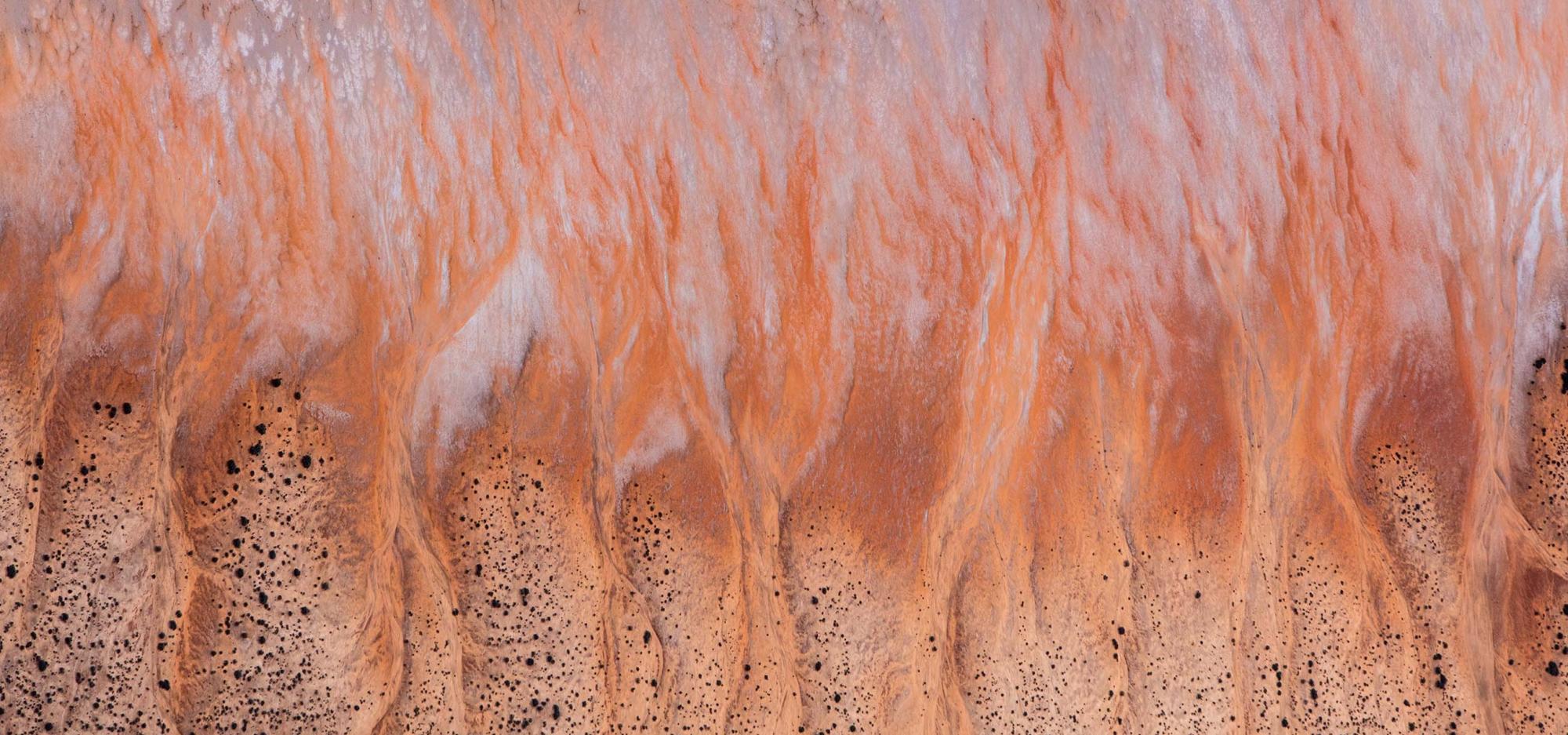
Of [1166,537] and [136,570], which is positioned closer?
[136,570]

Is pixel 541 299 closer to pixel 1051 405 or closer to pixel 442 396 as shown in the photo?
pixel 442 396

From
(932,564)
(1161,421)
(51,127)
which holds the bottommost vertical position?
(932,564)

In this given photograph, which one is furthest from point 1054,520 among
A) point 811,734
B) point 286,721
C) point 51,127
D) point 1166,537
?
point 51,127

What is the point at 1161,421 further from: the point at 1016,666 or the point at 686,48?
the point at 686,48

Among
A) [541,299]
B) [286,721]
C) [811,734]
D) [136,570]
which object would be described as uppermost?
[541,299]

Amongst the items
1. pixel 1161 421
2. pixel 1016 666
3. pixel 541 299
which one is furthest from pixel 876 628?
pixel 541 299

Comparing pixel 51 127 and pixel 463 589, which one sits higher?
pixel 51 127
